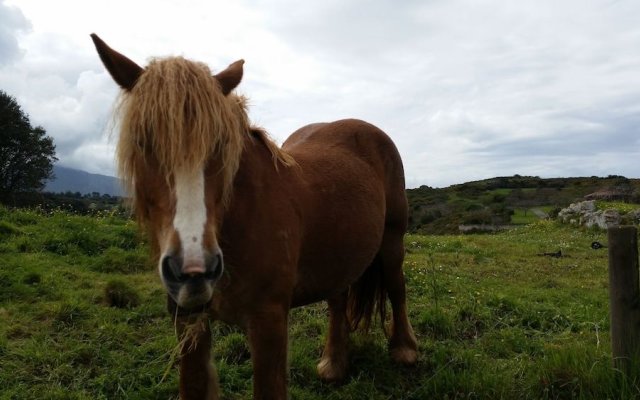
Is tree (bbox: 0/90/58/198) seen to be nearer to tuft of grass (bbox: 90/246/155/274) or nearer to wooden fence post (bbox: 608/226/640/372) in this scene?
tuft of grass (bbox: 90/246/155/274)

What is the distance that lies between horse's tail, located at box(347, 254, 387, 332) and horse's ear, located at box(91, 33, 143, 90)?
285 centimetres

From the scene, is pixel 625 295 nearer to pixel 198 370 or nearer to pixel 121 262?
pixel 198 370

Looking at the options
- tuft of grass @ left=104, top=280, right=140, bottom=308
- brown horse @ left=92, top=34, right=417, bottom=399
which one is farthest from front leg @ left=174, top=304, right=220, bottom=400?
tuft of grass @ left=104, top=280, right=140, bottom=308

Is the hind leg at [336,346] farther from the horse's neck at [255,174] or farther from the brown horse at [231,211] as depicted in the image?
the horse's neck at [255,174]

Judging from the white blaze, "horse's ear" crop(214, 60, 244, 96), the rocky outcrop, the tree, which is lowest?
the rocky outcrop

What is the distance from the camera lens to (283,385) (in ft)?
9.25

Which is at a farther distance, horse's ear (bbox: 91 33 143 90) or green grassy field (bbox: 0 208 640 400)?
green grassy field (bbox: 0 208 640 400)

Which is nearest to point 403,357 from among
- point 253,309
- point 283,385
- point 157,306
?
point 283,385

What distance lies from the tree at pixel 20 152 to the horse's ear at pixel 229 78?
22.1m

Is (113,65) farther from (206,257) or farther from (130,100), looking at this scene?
(206,257)

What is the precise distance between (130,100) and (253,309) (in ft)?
4.09

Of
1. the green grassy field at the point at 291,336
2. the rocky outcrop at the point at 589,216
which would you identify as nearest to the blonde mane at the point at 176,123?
the green grassy field at the point at 291,336

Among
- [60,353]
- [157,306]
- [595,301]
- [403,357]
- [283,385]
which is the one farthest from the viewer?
[595,301]

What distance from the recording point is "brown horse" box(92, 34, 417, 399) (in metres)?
2.08
